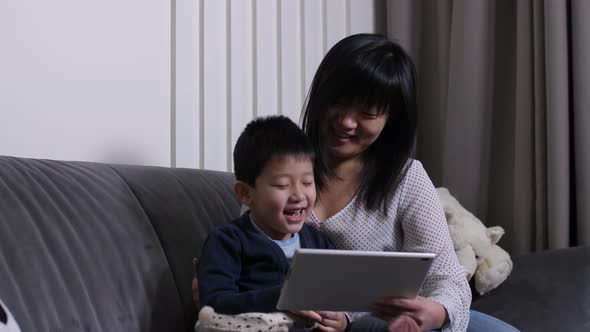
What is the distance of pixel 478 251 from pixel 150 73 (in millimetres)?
1029

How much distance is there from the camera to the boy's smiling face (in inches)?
Answer: 48.8

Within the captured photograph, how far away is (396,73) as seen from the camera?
4.80ft

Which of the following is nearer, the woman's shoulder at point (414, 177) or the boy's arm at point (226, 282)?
the boy's arm at point (226, 282)

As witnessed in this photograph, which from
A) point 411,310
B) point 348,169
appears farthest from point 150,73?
point 411,310

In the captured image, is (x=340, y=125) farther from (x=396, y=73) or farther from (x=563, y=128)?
(x=563, y=128)

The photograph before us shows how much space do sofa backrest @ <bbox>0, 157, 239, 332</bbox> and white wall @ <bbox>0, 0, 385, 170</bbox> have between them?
201 mm

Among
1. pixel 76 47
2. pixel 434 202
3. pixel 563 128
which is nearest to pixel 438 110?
pixel 563 128

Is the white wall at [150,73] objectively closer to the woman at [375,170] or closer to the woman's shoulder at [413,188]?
the woman at [375,170]

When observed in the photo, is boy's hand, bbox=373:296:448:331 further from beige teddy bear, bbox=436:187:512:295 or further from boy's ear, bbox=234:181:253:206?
beige teddy bear, bbox=436:187:512:295

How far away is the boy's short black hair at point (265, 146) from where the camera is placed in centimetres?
Answer: 125

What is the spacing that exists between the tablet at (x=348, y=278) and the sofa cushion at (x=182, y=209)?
1.33ft

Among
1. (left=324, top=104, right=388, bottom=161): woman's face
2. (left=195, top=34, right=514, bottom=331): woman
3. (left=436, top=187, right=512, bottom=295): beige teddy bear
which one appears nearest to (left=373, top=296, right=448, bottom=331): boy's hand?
(left=195, top=34, right=514, bottom=331): woman

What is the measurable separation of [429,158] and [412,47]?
421 mm

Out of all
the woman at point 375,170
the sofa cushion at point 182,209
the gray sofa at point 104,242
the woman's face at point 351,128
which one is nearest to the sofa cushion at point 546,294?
the gray sofa at point 104,242
